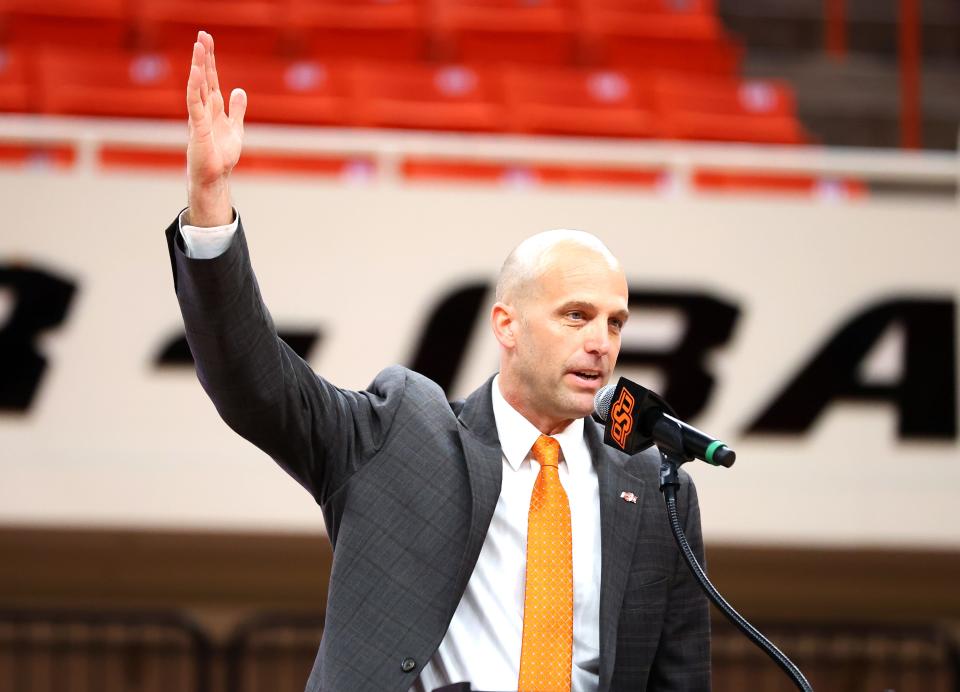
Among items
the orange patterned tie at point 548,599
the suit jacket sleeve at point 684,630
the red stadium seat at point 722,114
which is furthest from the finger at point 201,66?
the red stadium seat at point 722,114

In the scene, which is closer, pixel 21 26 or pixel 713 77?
pixel 21 26

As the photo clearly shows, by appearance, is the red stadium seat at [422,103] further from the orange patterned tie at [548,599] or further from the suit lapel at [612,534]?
the orange patterned tie at [548,599]

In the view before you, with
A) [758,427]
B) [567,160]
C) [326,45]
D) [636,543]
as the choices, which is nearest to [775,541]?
[758,427]

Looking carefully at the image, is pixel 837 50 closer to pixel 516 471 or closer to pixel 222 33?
pixel 222 33

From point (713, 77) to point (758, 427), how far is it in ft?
9.52

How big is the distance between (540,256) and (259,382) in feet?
1.68

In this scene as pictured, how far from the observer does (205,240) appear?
186cm

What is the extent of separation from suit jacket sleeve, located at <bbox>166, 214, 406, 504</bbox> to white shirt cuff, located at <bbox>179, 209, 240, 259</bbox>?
13 millimetres

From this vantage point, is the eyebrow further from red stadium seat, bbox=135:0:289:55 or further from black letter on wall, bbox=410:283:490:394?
red stadium seat, bbox=135:0:289:55

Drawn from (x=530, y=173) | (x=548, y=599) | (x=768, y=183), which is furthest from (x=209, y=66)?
(x=768, y=183)

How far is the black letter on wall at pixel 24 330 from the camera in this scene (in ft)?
15.5

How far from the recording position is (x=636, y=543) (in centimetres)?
217

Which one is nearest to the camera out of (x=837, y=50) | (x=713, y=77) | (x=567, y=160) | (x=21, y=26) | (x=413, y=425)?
(x=413, y=425)

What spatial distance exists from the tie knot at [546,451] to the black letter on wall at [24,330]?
303 cm
